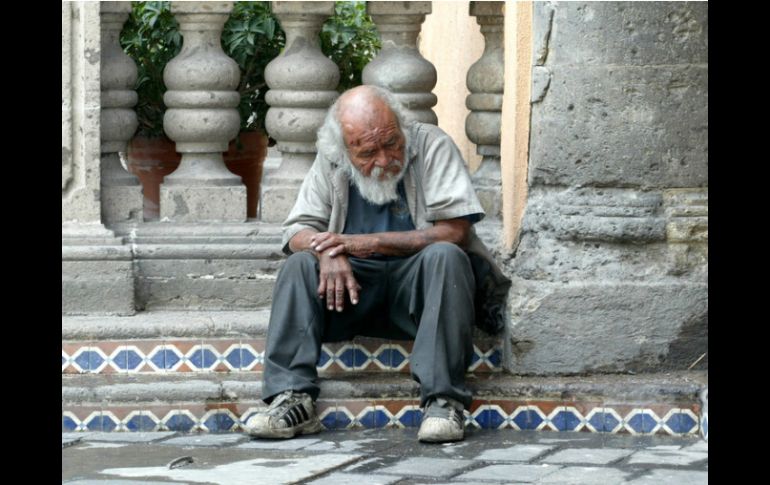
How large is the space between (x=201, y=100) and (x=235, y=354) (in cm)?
101

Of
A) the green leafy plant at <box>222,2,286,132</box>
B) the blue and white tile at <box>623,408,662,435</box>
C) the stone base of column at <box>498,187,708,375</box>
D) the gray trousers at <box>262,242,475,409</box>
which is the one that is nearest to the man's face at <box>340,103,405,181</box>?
the gray trousers at <box>262,242,475,409</box>

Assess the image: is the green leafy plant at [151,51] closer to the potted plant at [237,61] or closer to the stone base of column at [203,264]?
the potted plant at [237,61]

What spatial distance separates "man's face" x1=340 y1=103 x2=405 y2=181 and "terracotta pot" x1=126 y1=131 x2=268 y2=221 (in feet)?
3.31

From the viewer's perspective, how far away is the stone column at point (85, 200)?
5.34m

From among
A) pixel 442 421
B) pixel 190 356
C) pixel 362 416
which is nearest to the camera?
pixel 442 421

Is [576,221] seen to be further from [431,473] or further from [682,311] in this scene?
[431,473]

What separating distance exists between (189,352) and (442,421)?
3.54 feet

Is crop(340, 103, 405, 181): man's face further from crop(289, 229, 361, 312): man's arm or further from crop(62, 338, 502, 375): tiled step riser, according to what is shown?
crop(62, 338, 502, 375): tiled step riser

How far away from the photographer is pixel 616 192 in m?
5.10

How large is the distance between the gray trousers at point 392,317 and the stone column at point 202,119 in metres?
0.77

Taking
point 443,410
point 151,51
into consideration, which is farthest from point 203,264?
point 443,410

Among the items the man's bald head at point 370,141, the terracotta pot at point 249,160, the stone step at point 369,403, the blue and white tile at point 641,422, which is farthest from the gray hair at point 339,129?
the blue and white tile at point 641,422

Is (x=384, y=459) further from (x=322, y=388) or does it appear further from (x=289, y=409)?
(x=322, y=388)
